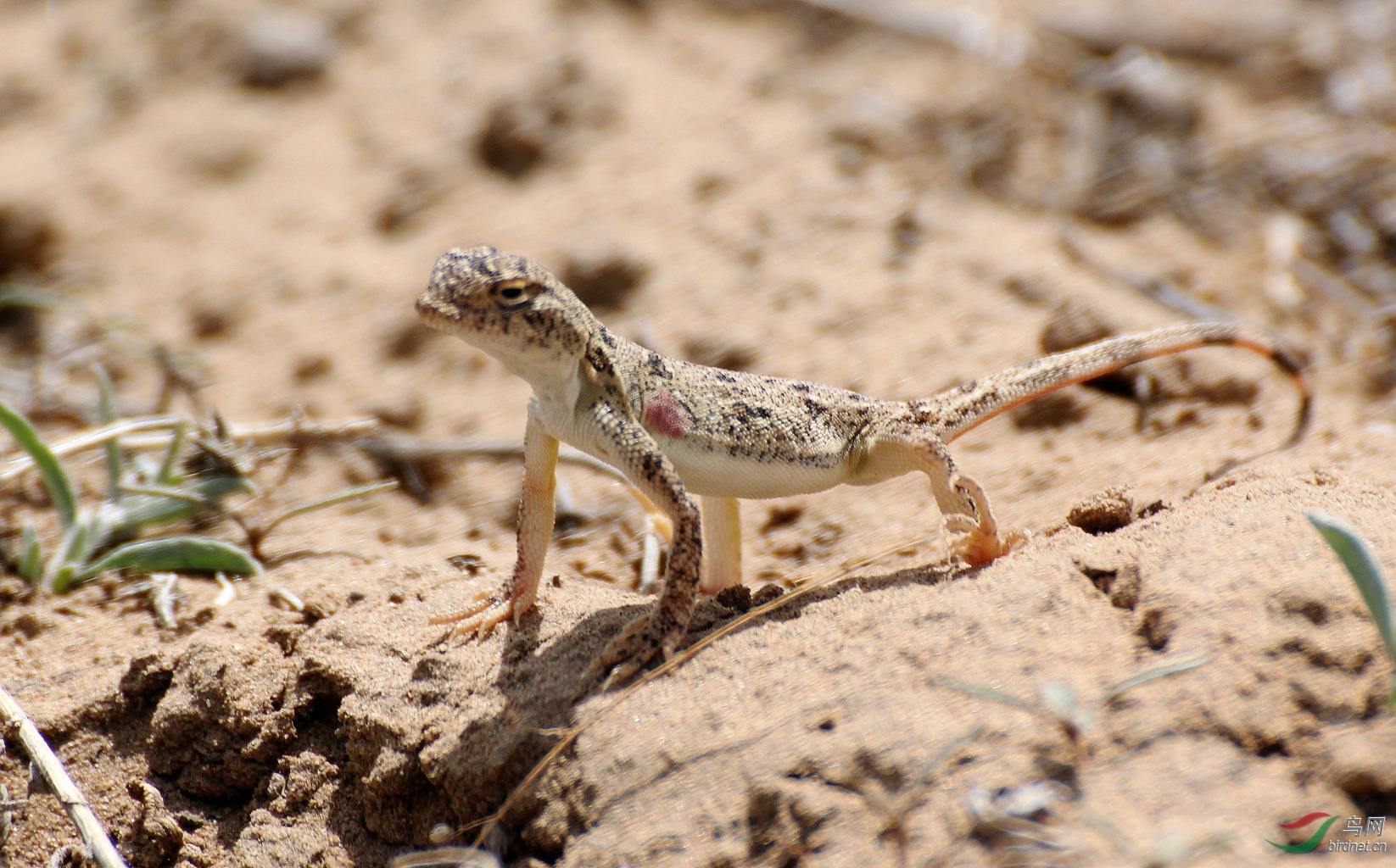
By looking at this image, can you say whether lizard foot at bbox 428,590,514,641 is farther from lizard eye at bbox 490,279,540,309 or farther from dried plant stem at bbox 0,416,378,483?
dried plant stem at bbox 0,416,378,483

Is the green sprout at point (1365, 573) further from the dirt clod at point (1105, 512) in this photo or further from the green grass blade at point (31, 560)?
the green grass blade at point (31, 560)

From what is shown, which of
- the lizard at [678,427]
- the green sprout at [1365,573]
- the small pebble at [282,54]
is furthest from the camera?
the small pebble at [282,54]

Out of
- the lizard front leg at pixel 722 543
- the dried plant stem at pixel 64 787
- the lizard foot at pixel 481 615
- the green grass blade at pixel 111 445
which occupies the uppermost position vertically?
the lizard front leg at pixel 722 543

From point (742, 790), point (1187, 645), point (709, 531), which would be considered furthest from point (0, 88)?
point (1187, 645)

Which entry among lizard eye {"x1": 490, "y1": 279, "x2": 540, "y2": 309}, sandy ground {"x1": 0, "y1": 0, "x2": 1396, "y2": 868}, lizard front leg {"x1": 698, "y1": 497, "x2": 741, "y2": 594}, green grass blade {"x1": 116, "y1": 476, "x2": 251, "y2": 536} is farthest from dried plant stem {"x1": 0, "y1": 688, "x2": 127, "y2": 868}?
lizard front leg {"x1": 698, "y1": 497, "x2": 741, "y2": 594}

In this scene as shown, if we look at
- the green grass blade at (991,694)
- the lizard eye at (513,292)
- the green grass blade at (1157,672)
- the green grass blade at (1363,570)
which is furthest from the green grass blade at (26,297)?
the green grass blade at (1363,570)

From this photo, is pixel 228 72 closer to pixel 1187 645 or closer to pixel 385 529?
pixel 385 529
